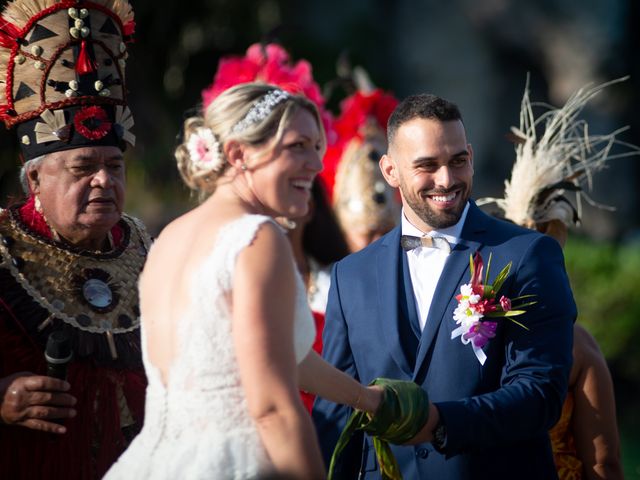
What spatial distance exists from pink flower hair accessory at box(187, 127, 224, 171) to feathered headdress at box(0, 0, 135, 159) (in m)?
1.02

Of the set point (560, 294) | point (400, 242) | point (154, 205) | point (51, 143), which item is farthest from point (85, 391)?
point (154, 205)

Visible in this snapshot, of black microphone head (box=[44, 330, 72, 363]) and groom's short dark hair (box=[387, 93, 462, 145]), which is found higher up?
groom's short dark hair (box=[387, 93, 462, 145])

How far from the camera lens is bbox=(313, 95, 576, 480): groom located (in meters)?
3.02

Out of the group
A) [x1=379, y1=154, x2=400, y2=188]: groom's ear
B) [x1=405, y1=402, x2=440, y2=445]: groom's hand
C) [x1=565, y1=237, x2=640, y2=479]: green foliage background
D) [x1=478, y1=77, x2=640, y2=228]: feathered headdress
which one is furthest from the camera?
[x1=565, y1=237, x2=640, y2=479]: green foliage background

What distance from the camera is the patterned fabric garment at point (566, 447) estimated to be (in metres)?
3.70

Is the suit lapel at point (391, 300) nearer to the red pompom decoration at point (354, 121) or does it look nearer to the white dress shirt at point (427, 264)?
the white dress shirt at point (427, 264)

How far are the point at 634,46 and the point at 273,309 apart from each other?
12.9 m

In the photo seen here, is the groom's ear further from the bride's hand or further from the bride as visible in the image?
the bride's hand

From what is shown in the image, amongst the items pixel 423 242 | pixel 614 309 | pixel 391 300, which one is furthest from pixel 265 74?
pixel 614 309

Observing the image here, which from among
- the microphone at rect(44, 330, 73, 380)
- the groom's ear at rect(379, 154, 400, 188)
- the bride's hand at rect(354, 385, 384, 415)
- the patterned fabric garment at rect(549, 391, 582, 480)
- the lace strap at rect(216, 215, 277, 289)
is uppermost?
the groom's ear at rect(379, 154, 400, 188)

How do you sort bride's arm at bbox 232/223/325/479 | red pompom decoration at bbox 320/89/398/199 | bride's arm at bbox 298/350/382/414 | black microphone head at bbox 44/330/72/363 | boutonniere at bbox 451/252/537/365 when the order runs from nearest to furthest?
bride's arm at bbox 232/223/325/479 → bride's arm at bbox 298/350/382/414 → boutonniere at bbox 451/252/537/365 → black microphone head at bbox 44/330/72/363 → red pompom decoration at bbox 320/89/398/199

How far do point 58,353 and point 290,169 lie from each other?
111 centimetres

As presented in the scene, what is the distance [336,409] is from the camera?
327 centimetres

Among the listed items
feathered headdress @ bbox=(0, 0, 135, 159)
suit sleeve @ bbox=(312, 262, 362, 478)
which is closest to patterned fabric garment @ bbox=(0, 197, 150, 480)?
feathered headdress @ bbox=(0, 0, 135, 159)
